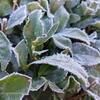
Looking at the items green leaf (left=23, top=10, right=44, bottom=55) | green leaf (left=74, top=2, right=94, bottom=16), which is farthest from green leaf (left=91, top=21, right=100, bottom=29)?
green leaf (left=23, top=10, right=44, bottom=55)

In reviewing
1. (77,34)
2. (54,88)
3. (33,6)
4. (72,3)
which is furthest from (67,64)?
(72,3)

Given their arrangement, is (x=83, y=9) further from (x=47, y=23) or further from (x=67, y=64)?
(x=67, y=64)

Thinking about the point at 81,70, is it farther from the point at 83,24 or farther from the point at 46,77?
the point at 83,24

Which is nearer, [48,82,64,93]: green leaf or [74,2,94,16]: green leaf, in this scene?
[48,82,64,93]: green leaf

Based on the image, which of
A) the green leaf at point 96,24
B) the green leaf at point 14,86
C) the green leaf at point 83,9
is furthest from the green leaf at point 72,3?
the green leaf at point 14,86

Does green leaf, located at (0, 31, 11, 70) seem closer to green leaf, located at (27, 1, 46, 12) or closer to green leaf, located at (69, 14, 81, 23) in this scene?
green leaf, located at (27, 1, 46, 12)

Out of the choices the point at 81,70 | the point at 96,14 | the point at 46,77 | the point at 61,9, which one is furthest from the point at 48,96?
the point at 96,14
